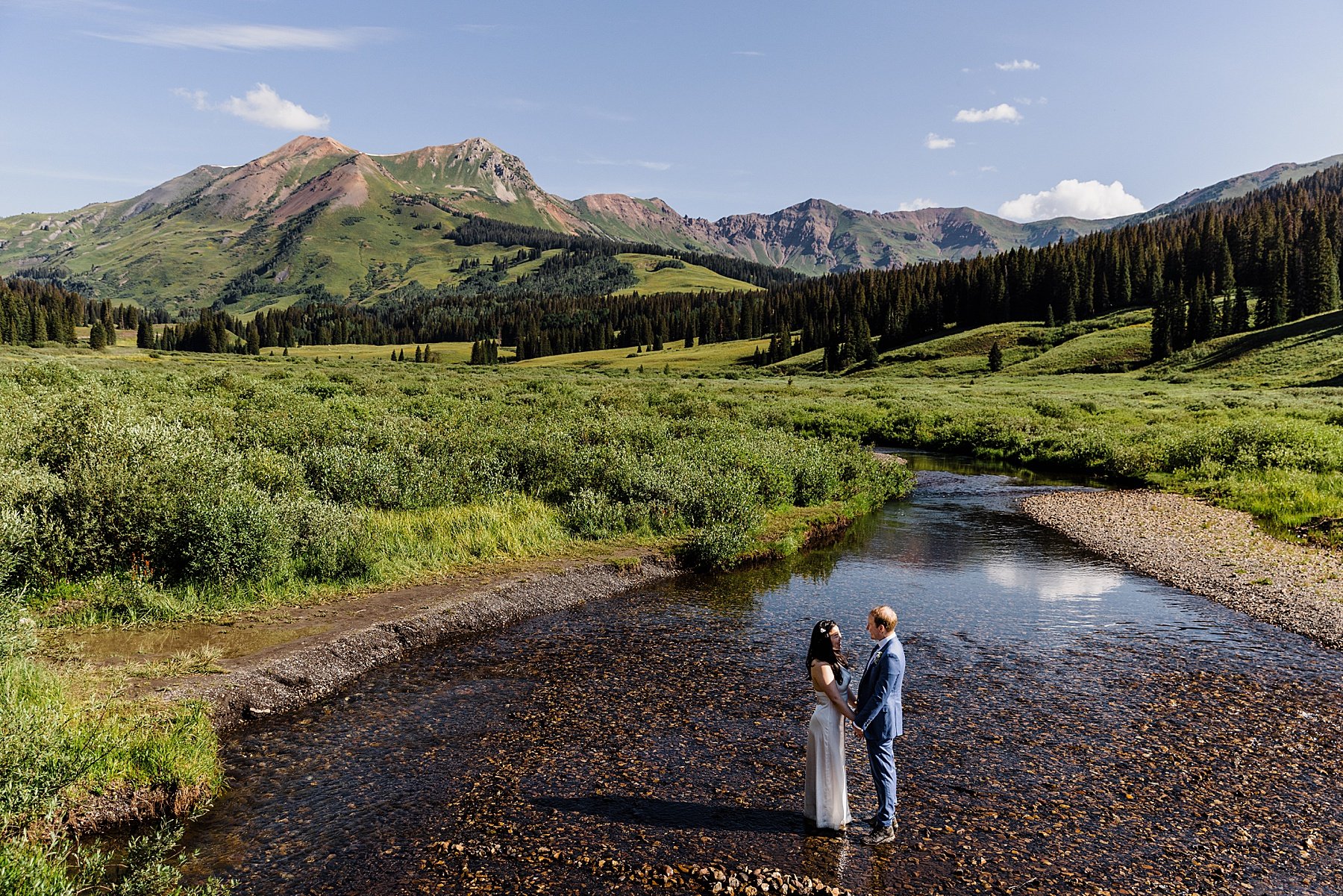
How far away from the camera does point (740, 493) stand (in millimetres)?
28000

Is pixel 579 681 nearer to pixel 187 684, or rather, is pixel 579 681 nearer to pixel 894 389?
pixel 187 684

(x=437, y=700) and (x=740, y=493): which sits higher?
(x=740, y=493)

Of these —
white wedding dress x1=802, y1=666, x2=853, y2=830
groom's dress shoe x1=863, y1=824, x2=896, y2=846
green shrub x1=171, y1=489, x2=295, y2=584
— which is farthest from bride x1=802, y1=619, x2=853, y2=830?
green shrub x1=171, y1=489, x2=295, y2=584

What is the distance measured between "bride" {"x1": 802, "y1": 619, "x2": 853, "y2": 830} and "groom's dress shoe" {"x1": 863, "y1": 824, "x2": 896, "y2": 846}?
34 centimetres

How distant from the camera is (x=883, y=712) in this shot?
31.3 feet

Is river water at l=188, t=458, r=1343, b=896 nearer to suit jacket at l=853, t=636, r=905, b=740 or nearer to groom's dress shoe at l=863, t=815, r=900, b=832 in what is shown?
groom's dress shoe at l=863, t=815, r=900, b=832

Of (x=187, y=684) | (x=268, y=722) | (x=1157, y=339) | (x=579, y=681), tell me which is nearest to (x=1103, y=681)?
(x=579, y=681)

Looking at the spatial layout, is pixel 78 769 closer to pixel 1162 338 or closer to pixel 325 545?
pixel 325 545

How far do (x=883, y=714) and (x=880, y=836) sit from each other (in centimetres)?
175

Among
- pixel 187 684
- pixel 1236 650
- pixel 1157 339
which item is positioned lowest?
pixel 1236 650

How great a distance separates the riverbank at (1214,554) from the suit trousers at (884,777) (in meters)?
14.3

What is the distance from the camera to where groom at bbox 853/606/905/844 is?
30.6 ft

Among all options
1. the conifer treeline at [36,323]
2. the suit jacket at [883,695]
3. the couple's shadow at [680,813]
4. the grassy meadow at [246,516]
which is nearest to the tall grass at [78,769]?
the grassy meadow at [246,516]

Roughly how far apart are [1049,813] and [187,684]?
14.4 metres
